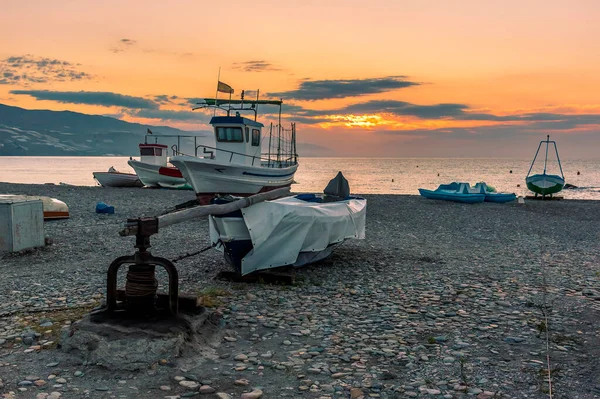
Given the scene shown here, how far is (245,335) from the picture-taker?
7348 mm

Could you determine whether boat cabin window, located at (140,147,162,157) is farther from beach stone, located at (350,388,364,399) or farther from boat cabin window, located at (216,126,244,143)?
beach stone, located at (350,388,364,399)

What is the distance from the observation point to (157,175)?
46469 mm

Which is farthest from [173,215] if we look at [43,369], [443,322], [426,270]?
[426,270]

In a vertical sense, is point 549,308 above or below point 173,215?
below

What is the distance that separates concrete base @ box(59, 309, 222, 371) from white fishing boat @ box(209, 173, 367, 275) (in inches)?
124

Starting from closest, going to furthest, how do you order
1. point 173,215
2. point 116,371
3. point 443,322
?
point 116,371, point 173,215, point 443,322

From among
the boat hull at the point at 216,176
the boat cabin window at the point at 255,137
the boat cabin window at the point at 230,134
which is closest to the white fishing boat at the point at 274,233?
the boat hull at the point at 216,176

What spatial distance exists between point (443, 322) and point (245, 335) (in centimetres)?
334

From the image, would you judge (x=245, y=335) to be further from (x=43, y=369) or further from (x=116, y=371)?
(x=43, y=369)

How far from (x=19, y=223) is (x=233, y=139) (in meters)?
15.6

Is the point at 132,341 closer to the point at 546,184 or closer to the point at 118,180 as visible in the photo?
the point at 546,184

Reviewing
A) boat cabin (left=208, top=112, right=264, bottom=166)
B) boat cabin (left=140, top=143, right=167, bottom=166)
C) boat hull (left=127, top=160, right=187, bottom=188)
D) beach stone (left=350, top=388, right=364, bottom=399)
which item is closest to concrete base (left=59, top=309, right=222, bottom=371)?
beach stone (left=350, top=388, right=364, bottom=399)

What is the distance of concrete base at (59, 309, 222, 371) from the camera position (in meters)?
6.10

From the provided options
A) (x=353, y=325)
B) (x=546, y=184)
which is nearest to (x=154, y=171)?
(x=546, y=184)
